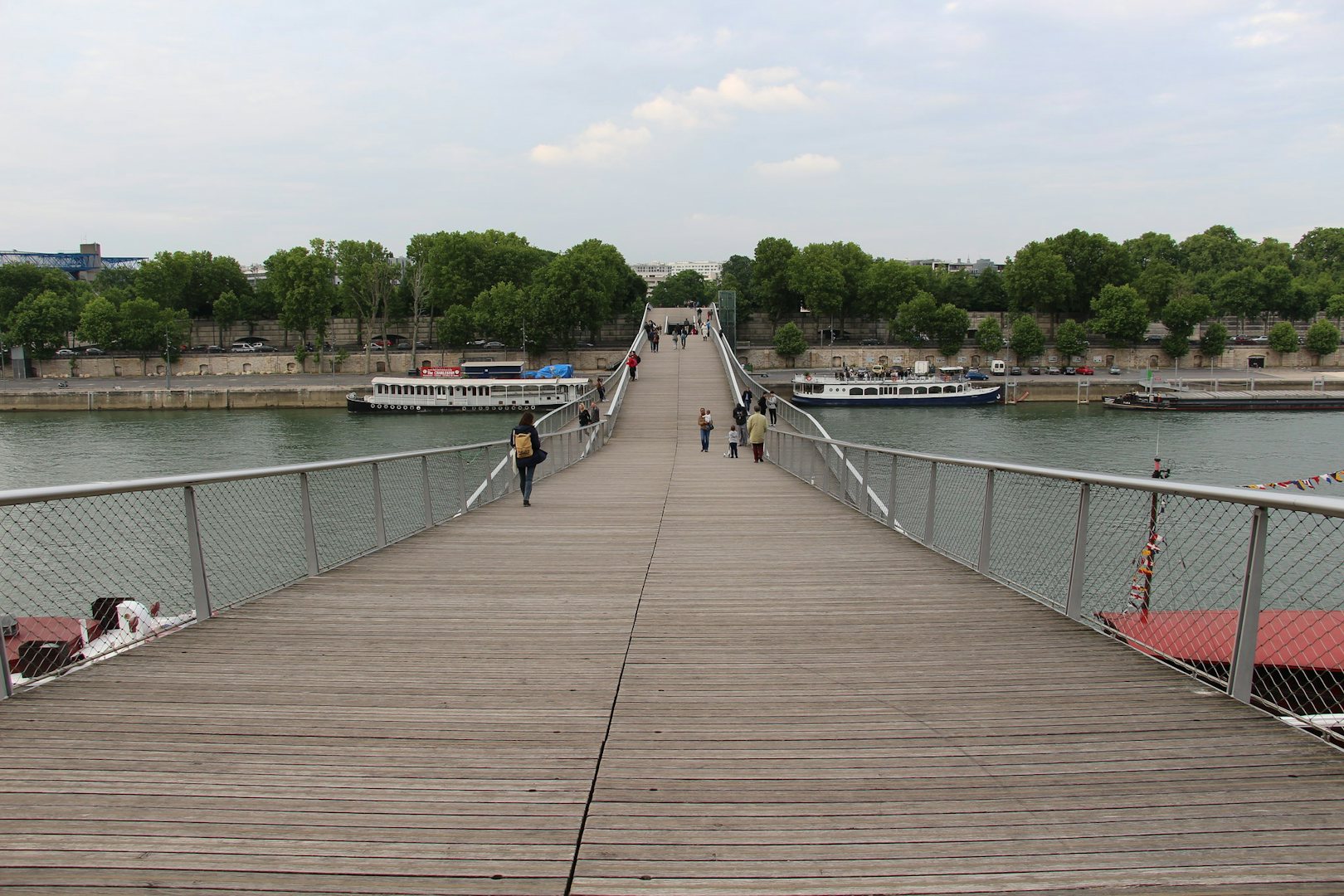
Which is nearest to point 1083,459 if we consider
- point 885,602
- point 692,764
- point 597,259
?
point 885,602

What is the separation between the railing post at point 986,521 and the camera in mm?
6137

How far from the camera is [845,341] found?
82.9 m

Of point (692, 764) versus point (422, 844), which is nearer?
point (422, 844)

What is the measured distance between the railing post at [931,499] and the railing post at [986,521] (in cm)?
90

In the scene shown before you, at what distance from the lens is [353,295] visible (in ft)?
255

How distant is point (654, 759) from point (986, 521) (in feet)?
12.8

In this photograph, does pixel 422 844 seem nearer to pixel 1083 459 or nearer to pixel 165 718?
pixel 165 718

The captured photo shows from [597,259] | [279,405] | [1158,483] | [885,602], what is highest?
[597,259]

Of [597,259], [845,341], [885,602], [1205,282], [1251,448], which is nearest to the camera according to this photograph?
[885,602]

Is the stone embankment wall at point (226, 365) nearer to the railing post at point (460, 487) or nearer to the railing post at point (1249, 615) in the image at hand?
the railing post at point (460, 487)

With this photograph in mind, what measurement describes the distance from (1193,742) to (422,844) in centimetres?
279

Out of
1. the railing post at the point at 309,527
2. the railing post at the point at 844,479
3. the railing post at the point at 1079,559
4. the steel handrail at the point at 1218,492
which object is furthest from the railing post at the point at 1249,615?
the railing post at the point at 844,479

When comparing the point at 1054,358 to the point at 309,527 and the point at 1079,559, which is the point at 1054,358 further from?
the point at 309,527

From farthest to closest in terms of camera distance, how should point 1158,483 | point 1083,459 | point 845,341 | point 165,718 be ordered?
1. point 845,341
2. point 1083,459
3. point 1158,483
4. point 165,718
